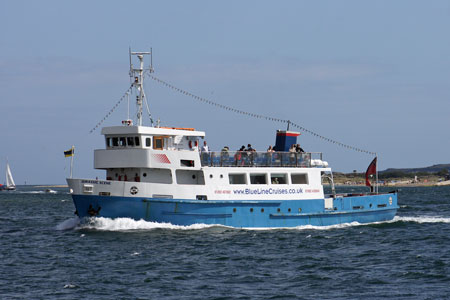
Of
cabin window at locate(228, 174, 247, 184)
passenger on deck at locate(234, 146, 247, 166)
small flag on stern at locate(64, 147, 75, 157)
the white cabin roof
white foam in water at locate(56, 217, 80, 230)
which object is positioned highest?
the white cabin roof

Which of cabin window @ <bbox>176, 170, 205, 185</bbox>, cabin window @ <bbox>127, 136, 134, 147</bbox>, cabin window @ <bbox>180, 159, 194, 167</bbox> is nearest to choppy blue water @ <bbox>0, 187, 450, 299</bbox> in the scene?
cabin window @ <bbox>176, 170, 205, 185</bbox>

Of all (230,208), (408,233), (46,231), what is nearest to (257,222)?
(230,208)

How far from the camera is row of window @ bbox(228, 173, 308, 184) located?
35.9 m

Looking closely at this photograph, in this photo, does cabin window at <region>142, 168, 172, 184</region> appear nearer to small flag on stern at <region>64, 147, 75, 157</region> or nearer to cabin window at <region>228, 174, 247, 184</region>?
cabin window at <region>228, 174, 247, 184</region>

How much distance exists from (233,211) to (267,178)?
298 cm

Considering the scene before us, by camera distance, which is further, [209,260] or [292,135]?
[292,135]

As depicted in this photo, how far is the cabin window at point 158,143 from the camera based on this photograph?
3409cm

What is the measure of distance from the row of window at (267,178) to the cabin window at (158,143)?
3.93 m

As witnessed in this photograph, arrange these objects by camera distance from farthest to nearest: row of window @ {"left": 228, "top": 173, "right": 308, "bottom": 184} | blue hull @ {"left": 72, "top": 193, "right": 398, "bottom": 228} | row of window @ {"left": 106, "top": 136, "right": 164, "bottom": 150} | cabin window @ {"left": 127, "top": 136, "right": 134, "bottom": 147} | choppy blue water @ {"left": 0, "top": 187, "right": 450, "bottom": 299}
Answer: row of window @ {"left": 228, "top": 173, "right": 308, "bottom": 184}, cabin window @ {"left": 127, "top": 136, "right": 134, "bottom": 147}, row of window @ {"left": 106, "top": 136, "right": 164, "bottom": 150}, blue hull @ {"left": 72, "top": 193, "right": 398, "bottom": 228}, choppy blue water @ {"left": 0, "top": 187, "right": 450, "bottom": 299}

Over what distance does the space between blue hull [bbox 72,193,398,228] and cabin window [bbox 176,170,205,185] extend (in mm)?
1690

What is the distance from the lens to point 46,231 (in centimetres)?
3706

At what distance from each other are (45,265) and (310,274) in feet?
31.7

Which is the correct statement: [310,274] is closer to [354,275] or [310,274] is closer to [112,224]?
[354,275]

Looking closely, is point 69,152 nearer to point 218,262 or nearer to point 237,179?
point 237,179
